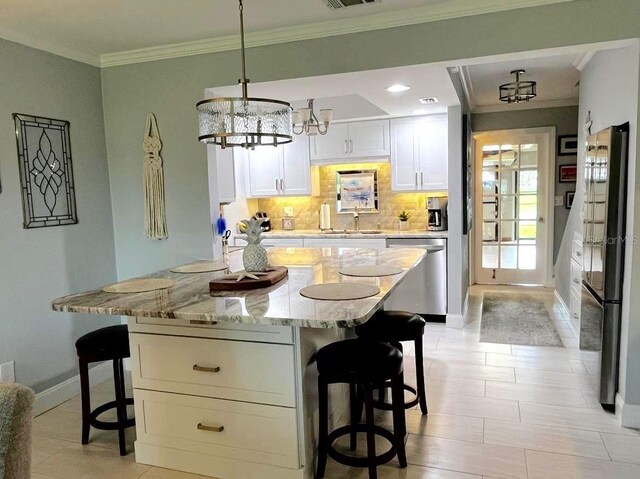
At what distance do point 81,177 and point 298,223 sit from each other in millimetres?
3000

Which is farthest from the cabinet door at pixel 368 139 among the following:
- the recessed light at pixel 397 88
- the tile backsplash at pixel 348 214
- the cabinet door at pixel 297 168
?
the recessed light at pixel 397 88

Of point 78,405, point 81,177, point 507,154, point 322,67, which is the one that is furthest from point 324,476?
point 507,154

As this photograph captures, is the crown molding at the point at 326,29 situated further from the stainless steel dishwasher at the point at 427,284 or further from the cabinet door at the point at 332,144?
the stainless steel dishwasher at the point at 427,284

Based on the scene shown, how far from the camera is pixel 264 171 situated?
18.9 ft

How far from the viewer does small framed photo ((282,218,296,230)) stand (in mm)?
6012

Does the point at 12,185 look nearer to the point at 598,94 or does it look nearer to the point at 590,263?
the point at 590,263

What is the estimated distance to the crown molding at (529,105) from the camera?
5.97m

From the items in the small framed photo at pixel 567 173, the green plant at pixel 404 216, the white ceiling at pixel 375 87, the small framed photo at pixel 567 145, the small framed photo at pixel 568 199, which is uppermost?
the white ceiling at pixel 375 87

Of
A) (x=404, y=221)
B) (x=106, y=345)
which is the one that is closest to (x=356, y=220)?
(x=404, y=221)

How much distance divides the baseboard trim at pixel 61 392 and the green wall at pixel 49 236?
4 centimetres

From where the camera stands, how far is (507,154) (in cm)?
642

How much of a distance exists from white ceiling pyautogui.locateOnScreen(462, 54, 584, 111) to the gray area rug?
7.70ft

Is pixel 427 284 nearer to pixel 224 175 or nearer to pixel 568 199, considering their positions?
pixel 224 175

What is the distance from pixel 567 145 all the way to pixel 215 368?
218 inches
